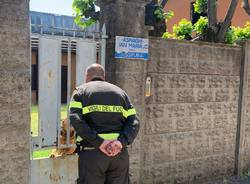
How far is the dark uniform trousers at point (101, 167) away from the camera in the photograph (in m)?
3.61

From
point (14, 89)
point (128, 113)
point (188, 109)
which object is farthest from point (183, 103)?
point (14, 89)

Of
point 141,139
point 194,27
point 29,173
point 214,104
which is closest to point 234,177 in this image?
point 214,104

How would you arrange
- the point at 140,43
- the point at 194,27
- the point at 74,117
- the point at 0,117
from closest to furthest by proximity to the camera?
the point at 74,117
the point at 0,117
the point at 140,43
the point at 194,27

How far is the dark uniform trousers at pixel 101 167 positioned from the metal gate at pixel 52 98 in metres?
0.89

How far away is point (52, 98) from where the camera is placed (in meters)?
4.46

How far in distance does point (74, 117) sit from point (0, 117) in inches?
37.4

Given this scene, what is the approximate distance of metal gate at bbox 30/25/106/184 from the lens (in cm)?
437

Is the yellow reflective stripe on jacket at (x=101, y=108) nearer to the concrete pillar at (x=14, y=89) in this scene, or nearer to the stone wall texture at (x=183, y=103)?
the concrete pillar at (x=14, y=89)

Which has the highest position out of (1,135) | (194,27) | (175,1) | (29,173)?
(175,1)

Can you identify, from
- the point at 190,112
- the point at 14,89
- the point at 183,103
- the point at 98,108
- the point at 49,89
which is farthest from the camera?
the point at 190,112

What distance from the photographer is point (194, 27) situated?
24.8ft

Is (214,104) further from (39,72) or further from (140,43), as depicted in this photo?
(39,72)

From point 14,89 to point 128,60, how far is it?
1.61m

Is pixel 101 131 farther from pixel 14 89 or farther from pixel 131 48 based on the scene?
pixel 131 48
